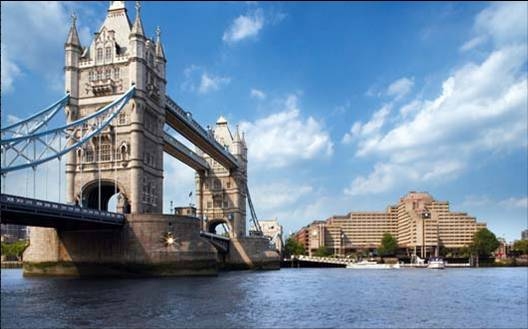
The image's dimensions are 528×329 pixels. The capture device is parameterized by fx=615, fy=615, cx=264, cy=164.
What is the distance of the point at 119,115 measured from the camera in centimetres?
5525

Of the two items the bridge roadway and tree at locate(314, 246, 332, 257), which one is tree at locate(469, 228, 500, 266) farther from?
the bridge roadway

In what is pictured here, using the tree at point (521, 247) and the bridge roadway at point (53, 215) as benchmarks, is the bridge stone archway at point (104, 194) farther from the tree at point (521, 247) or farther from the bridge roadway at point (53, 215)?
the tree at point (521, 247)

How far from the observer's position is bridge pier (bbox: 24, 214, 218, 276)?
47750 millimetres

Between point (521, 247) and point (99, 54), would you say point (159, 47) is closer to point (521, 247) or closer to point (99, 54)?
point (99, 54)

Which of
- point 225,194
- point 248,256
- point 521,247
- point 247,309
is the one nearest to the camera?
point 247,309

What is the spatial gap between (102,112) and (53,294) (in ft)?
75.2

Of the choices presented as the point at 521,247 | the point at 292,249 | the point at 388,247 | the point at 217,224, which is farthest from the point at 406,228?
the point at 217,224

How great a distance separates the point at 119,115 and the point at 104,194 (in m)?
8.36

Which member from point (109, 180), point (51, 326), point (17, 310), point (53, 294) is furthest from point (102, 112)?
point (51, 326)

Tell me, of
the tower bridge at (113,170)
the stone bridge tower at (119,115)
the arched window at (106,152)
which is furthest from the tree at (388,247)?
the arched window at (106,152)

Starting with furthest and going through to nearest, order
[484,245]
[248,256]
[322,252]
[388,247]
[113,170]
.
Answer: [322,252] → [388,247] → [484,245] → [248,256] → [113,170]

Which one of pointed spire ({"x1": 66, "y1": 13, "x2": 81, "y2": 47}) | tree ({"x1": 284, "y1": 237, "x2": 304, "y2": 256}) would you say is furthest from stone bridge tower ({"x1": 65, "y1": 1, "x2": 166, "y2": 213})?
tree ({"x1": 284, "y1": 237, "x2": 304, "y2": 256})

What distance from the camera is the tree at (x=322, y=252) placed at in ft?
559

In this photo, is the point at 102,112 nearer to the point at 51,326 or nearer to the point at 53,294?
the point at 53,294
